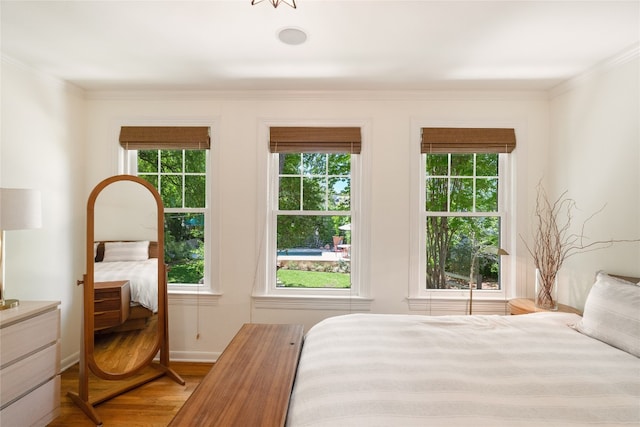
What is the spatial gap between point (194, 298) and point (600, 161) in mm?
3502

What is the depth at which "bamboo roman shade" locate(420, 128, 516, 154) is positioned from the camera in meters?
2.87

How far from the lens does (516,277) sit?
2.91 meters

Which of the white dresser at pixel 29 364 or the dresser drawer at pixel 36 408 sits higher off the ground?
the white dresser at pixel 29 364

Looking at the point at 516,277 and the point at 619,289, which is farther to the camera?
the point at 516,277

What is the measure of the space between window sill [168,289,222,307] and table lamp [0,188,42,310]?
113cm

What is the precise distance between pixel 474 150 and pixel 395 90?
898mm

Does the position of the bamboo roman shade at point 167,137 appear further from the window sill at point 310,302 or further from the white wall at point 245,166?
the window sill at point 310,302

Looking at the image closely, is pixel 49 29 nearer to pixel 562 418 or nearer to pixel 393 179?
pixel 393 179

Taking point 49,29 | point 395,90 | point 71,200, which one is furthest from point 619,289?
point 71,200

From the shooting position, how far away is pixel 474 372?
135cm

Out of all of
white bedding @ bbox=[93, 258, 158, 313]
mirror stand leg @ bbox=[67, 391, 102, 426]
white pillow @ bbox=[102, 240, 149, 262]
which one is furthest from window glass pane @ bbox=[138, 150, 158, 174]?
mirror stand leg @ bbox=[67, 391, 102, 426]

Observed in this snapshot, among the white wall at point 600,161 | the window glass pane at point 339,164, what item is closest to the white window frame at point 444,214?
the white wall at point 600,161

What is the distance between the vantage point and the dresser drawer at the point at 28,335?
5.89 feet

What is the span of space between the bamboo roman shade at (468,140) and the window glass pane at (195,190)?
2078mm
